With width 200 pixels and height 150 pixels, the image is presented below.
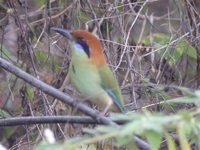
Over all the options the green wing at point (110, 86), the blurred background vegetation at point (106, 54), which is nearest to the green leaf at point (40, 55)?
the blurred background vegetation at point (106, 54)

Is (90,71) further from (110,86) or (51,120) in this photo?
(51,120)

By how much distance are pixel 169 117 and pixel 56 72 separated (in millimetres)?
2723

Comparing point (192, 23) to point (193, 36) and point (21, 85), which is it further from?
point (21, 85)

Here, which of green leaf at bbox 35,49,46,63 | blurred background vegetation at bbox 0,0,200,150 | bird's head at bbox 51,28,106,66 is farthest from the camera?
green leaf at bbox 35,49,46,63

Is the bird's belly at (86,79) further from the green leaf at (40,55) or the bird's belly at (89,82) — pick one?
the green leaf at (40,55)

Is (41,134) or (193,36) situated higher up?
(193,36)

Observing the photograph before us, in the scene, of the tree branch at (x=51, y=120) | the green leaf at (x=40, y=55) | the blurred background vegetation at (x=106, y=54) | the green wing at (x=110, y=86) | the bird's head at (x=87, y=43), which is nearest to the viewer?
the tree branch at (x=51, y=120)

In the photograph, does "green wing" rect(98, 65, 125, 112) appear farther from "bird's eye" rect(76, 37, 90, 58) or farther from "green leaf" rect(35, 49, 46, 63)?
"green leaf" rect(35, 49, 46, 63)

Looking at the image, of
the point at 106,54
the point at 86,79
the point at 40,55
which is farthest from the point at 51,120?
the point at 40,55

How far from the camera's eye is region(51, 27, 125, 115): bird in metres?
2.44

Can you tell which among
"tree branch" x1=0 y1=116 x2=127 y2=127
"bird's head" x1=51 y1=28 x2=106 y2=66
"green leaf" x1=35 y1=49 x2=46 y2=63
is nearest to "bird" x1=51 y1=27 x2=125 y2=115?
"bird's head" x1=51 y1=28 x2=106 y2=66

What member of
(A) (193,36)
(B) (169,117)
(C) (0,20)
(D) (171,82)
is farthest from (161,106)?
(B) (169,117)

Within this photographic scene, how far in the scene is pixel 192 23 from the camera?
3.95 m

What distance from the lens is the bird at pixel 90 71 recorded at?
Result: 244 centimetres
